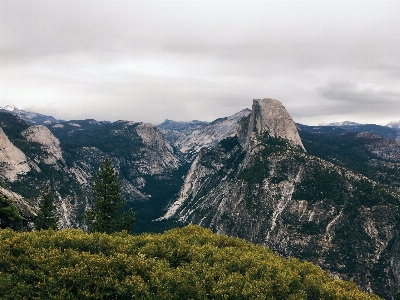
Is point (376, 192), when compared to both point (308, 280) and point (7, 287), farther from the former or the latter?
point (7, 287)

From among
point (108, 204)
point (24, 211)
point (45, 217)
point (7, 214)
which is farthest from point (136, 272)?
point (45, 217)

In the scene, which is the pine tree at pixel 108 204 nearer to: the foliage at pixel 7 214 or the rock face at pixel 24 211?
the rock face at pixel 24 211

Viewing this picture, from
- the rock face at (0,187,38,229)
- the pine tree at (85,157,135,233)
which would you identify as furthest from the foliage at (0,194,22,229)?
the pine tree at (85,157,135,233)

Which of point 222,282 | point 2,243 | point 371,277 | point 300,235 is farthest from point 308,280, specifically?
point 300,235

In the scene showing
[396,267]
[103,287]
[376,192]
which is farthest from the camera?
[376,192]

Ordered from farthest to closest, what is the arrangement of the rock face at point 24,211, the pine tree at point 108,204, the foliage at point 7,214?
the pine tree at point 108,204 < the rock face at point 24,211 < the foliage at point 7,214

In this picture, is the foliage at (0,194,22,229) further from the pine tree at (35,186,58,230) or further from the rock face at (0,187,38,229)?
the pine tree at (35,186,58,230)

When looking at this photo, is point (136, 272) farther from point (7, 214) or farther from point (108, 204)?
point (108, 204)

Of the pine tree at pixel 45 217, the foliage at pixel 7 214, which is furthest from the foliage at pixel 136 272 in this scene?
the pine tree at pixel 45 217
